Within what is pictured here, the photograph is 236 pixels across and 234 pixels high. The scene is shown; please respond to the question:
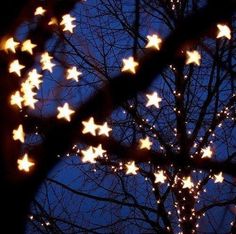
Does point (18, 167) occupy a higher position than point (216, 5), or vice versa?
point (216, 5)

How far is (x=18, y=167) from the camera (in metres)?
3.70

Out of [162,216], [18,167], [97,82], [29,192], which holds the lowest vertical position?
[29,192]

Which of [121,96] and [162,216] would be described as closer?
[121,96]

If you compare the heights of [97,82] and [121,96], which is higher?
[97,82]

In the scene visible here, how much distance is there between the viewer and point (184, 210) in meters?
6.97

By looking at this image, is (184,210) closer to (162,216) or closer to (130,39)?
(162,216)

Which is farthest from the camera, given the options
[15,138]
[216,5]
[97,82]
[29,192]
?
[97,82]

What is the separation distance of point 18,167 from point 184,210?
3.94 m

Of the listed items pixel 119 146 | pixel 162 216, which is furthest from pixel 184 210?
pixel 119 146

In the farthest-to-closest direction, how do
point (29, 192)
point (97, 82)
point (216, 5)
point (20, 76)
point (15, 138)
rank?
1. point (97, 82)
2. point (20, 76)
3. point (15, 138)
4. point (29, 192)
5. point (216, 5)

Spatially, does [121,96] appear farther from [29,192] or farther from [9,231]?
[9,231]

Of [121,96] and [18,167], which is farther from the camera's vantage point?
[18,167]

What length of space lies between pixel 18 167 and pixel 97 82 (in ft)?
13.3

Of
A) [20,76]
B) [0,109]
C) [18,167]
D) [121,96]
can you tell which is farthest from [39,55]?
[121,96]
